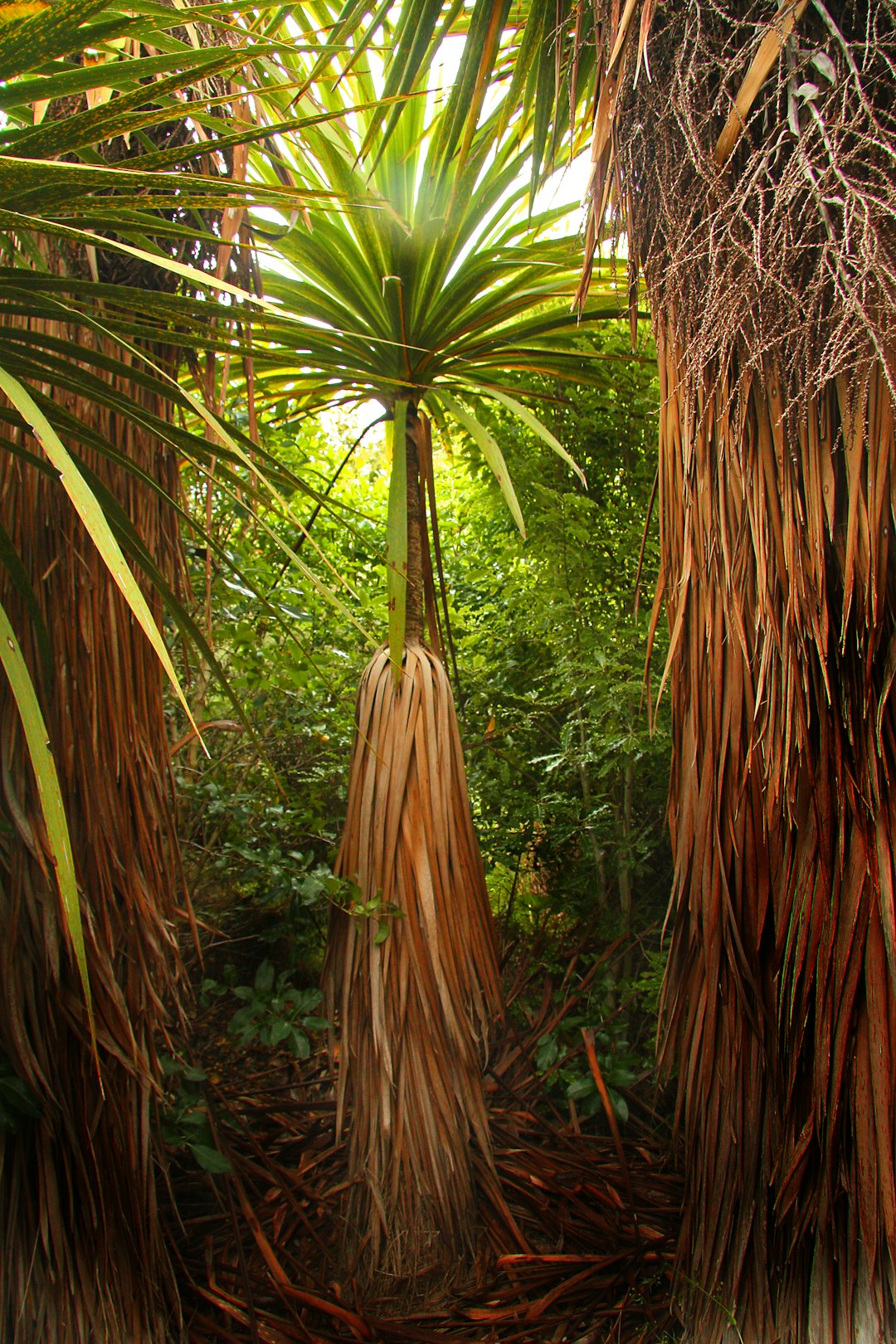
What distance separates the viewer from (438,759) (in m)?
1.66

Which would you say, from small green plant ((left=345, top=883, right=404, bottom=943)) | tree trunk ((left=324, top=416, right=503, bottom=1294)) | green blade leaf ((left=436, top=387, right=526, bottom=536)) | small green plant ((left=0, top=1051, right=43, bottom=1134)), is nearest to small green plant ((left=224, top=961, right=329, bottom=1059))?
tree trunk ((left=324, top=416, right=503, bottom=1294))

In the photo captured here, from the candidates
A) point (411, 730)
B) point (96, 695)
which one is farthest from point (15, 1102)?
point (411, 730)

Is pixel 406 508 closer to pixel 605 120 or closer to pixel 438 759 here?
pixel 438 759

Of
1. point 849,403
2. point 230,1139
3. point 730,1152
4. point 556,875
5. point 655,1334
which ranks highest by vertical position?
point 849,403

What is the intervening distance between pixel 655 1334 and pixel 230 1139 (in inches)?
35.2

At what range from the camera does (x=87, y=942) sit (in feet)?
4.00

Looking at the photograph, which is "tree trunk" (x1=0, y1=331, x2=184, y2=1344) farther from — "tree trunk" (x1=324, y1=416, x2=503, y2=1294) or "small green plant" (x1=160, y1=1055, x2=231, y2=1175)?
"tree trunk" (x1=324, y1=416, x2=503, y2=1294)

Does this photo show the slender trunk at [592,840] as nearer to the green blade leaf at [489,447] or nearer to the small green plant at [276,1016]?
the green blade leaf at [489,447]

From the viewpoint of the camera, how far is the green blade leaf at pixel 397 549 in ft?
5.18

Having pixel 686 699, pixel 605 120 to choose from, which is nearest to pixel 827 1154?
pixel 686 699

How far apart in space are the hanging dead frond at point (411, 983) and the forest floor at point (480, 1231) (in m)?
0.09

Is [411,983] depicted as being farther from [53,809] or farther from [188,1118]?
[53,809]

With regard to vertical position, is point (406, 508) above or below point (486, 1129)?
above

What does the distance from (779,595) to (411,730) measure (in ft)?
2.55
